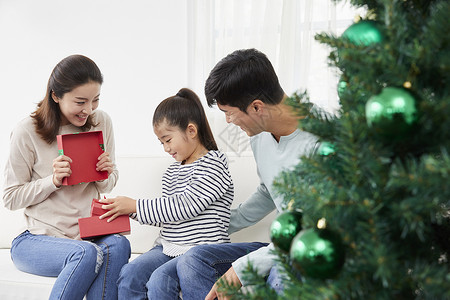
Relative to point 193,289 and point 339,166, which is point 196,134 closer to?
point 193,289

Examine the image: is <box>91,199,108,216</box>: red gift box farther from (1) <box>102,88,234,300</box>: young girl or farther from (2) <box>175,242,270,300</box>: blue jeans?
(2) <box>175,242,270,300</box>: blue jeans

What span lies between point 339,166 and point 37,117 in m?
1.41

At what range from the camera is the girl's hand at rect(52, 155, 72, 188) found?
1.58 meters

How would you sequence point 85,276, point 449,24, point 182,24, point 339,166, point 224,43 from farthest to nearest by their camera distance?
point 182,24
point 224,43
point 85,276
point 339,166
point 449,24

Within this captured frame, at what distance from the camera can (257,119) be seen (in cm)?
141

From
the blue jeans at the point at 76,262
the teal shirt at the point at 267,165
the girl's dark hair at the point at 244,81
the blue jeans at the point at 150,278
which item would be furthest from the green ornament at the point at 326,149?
the blue jeans at the point at 76,262

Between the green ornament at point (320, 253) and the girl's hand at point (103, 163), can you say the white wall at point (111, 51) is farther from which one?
the green ornament at point (320, 253)

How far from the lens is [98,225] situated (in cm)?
158

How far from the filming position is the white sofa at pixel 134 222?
61.1 inches

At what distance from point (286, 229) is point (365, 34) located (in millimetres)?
280

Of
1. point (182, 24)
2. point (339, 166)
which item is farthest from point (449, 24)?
point (182, 24)

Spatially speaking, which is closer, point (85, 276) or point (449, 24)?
point (449, 24)

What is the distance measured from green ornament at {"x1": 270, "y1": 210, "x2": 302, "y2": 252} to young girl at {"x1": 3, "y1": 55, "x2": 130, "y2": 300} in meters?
0.98

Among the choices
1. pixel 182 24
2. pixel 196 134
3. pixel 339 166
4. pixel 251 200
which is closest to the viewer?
pixel 339 166
